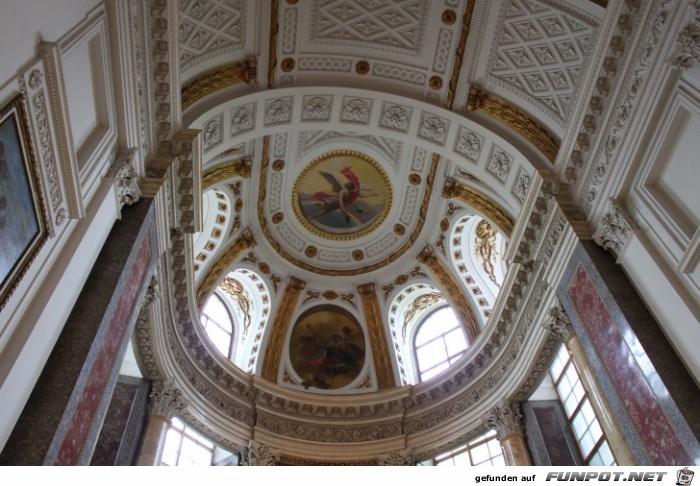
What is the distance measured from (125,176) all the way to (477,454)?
9141 millimetres

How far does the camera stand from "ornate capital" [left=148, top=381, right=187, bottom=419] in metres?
9.99

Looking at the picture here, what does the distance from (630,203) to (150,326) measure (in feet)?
26.5

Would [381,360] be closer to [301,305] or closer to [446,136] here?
[301,305]

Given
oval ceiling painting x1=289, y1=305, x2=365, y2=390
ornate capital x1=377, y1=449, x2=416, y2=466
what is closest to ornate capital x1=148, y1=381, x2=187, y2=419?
oval ceiling painting x1=289, y1=305, x2=365, y2=390

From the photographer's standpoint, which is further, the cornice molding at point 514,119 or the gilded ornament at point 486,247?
the gilded ornament at point 486,247

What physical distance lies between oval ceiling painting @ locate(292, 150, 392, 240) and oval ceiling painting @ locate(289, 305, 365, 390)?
2.47m

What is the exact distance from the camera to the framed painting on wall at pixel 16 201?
14.9 ft

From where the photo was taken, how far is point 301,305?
15.8 metres

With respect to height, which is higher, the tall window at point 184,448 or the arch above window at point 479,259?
the arch above window at point 479,259

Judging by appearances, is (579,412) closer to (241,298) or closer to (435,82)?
(435,82)

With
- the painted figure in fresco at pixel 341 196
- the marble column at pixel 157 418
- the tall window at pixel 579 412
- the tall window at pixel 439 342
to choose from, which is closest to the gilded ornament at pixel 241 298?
the painted figure in fresco at pixel 341 196

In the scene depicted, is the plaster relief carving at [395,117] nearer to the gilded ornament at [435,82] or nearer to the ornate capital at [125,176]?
the gilded ornament at [435,82]

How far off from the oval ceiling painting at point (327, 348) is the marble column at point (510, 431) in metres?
4.79

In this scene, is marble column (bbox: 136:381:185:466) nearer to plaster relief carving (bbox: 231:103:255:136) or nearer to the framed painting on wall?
plaster relief carving (bbox: 231:103:255:136)
